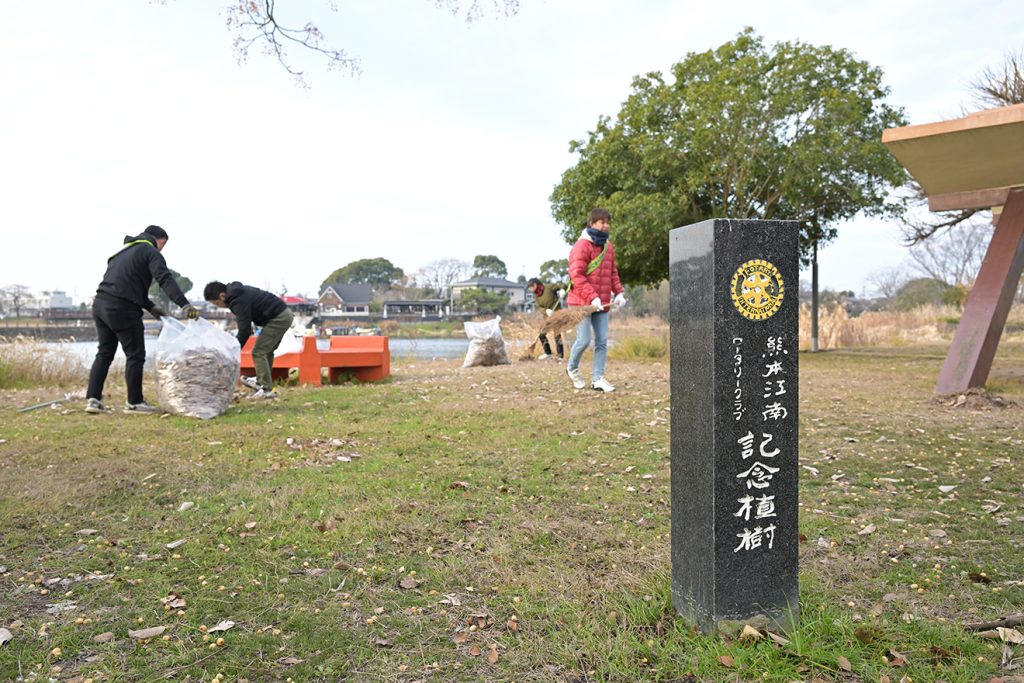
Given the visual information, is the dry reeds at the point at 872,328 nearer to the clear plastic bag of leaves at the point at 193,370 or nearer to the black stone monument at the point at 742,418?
the clear plastic bag of leaves at the point at 193,370

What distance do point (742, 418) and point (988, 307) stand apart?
7.71 metres

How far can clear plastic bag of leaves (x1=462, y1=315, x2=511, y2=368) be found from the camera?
46.9 feet

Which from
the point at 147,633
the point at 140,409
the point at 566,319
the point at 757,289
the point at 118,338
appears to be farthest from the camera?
the point at 566,319

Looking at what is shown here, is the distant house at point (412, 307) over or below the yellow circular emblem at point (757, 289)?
over

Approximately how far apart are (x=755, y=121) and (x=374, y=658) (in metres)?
15.9

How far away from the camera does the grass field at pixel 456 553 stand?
9.11 ft

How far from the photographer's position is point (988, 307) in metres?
8.77

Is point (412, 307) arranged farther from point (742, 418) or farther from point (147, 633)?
point (742, 418)

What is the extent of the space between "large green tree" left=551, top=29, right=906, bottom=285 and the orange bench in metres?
7.31

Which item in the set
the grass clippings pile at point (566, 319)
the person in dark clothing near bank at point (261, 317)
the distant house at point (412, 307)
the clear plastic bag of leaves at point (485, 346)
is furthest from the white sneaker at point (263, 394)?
the distant house at point (412, 307)

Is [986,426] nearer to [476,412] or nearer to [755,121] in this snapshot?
[476,412]

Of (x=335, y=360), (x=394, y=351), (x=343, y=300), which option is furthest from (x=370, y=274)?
(x=335, y=360)

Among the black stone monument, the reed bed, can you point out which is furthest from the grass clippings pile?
the reed bed

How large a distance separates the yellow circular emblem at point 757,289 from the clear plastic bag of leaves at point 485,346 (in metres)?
11.6
